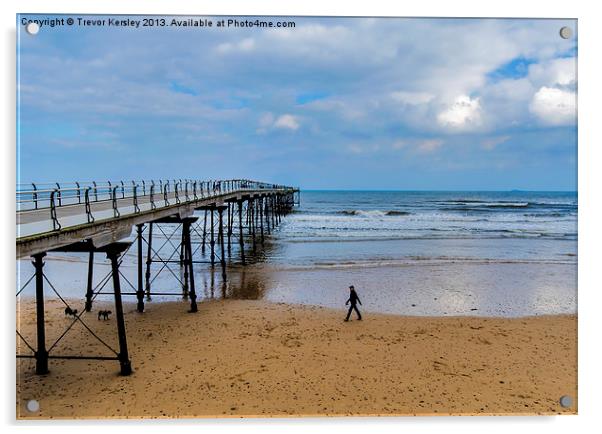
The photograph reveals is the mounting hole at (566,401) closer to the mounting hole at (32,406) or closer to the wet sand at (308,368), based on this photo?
the wet sand at (308,368)

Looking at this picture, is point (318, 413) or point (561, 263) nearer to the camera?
point (318, 413)

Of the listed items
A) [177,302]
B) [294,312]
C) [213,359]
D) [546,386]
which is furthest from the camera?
[177,302]

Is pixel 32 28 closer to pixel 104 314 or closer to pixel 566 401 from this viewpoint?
pixel 104 314

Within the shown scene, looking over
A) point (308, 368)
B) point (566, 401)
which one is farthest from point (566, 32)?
point (308, 368)

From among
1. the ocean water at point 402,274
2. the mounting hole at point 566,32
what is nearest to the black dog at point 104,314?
the ocean water at point 402,274

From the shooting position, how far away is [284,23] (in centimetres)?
817

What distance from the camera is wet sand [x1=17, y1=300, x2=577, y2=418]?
8.08 metres

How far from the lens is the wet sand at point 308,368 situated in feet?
26.5

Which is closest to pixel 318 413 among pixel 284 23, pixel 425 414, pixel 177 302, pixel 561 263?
pixel 425 414

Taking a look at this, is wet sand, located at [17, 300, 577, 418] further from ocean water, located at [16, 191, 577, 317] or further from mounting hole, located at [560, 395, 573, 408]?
ocean water, located at [16, 191, 577, 317]

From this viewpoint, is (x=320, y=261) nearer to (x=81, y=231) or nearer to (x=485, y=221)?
(x=81, y=231)

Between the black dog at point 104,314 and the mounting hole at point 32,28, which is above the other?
the mounting hole at point 32,28

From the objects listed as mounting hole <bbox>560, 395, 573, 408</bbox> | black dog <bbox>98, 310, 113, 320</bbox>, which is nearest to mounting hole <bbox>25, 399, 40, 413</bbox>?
black dog <bbox>98, 310, 113, 320</bbox>
